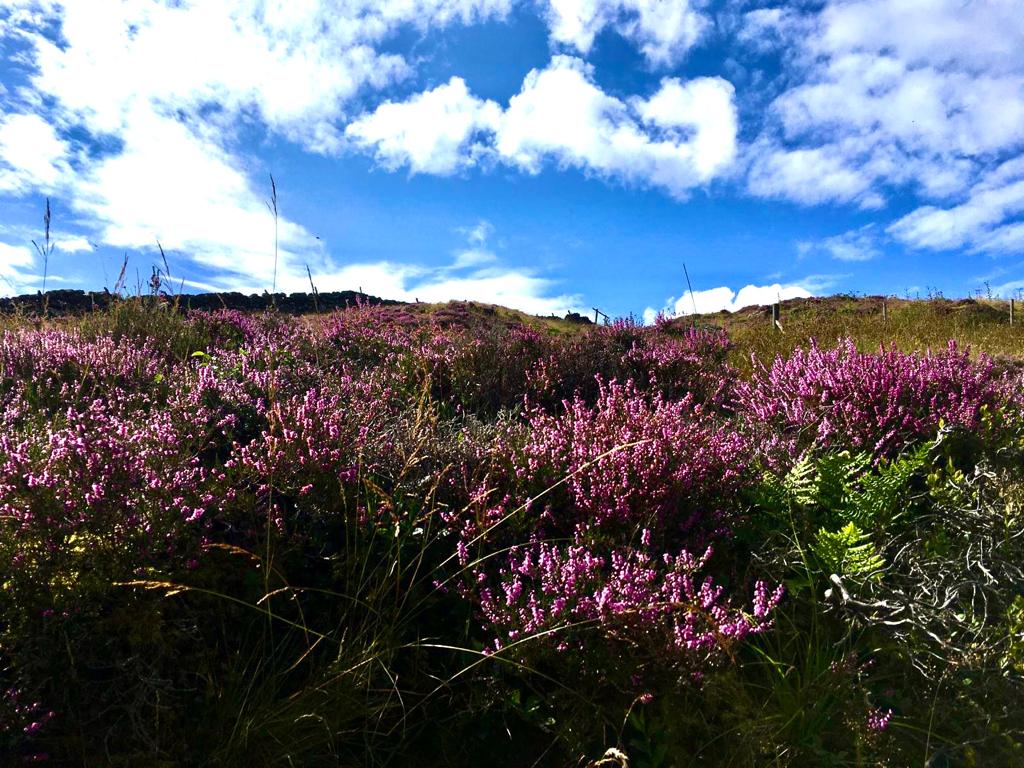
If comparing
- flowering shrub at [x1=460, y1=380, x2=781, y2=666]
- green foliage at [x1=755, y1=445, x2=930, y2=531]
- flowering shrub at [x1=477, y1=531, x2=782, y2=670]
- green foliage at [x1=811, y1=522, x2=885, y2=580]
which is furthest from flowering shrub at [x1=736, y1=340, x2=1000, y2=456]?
flowering shrub at [x1=477, y1=531, x2=782, y2=670]

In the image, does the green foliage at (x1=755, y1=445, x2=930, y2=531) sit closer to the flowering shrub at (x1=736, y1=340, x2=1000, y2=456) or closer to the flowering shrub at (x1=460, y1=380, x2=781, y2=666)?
the flowering shrub at (x1=460, y1=380, x2=781, y2=666)

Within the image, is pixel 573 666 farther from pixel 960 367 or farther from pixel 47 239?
pixel 47 239

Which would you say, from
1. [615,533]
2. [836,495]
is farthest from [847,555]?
[615,533]

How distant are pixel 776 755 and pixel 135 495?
2.32 metres

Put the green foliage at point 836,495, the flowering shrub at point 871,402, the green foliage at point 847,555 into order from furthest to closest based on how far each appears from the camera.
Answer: the flowering shrub at point 871,402, the green foliage at point 836,495, the green foliage at point 847,555

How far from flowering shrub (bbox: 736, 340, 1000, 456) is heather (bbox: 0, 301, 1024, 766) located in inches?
21.1

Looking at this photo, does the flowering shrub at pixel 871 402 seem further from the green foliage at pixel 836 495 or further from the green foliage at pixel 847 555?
the green foliage at pixel 847 555

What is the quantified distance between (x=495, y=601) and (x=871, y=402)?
3059 millimetres

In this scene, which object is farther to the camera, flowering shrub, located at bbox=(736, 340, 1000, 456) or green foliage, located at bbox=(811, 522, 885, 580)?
flowering shrub, located at bbox=(736, 340, 1000, 456)

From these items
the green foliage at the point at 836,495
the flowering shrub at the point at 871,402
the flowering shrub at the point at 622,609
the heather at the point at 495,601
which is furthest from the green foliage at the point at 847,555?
the flowering shrub at the point at 871,402

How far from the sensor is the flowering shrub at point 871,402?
3.87m

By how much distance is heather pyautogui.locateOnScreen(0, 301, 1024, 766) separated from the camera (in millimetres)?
2012

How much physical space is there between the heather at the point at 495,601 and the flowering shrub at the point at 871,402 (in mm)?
535

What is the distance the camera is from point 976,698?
2223 mm
